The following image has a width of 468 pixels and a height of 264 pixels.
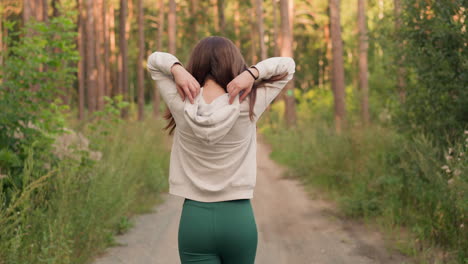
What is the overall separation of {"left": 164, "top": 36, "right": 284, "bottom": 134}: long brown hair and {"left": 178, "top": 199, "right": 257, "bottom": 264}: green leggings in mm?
471

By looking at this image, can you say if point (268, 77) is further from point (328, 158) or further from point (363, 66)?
point (363, 66)

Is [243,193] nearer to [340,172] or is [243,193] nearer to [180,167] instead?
[180,167]

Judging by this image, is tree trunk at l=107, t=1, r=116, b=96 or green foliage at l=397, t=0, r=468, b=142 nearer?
green foliage at l=397, t=0, r=468, b=142

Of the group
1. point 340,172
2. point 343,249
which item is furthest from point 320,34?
point 343,249

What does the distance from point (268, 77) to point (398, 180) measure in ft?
19.7

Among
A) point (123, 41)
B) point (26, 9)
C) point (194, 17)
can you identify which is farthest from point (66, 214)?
point (194, 17)

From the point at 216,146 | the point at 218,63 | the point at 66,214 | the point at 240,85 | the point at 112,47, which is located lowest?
the point at 66,214

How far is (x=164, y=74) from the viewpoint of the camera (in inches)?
115

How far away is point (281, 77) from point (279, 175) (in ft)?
39.8

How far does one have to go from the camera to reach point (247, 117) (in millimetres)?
2795

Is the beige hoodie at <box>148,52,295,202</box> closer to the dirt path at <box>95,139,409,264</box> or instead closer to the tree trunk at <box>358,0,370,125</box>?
the dirt path at <box>95,139,409,264</box>

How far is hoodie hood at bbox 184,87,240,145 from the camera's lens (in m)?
2.67

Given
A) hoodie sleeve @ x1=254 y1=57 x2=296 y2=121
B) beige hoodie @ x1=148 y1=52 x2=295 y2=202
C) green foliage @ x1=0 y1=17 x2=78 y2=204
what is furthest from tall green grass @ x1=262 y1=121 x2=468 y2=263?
green foliage @ x1=0 y1=17 x2=78 y2=204

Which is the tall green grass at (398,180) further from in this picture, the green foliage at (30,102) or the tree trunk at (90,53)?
the tree trunk at (90,53)
